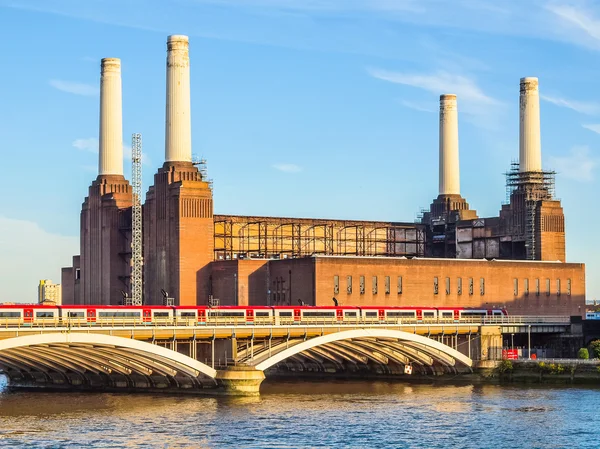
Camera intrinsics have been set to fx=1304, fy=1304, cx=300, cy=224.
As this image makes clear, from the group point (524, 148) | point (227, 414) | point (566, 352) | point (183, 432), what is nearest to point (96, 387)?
point (227, 414)

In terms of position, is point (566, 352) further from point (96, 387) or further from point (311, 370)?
point (96, 387)

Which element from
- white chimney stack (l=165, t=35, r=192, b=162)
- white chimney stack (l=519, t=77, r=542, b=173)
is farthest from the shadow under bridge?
white chimney stack (l=519, t=77, r=542, b=173)

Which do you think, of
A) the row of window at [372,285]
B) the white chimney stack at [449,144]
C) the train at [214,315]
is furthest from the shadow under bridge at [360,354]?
the white chimney stack at [449,144]

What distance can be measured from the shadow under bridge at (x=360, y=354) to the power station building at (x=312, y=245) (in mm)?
14965

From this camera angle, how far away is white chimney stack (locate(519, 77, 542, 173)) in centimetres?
17012

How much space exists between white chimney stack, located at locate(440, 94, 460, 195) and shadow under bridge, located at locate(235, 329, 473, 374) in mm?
57402

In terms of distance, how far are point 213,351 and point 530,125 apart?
79.9 metres

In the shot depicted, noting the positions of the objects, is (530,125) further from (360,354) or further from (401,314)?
(360,354)

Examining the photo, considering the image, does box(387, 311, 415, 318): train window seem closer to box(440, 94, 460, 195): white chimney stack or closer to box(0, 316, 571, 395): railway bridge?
box(0, 316, 571, 395): railway bridge

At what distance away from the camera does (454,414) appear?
308 feet

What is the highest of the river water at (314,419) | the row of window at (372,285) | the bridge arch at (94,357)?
the row of window at (372,285)

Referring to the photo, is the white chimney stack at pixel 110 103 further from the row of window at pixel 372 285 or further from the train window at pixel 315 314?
the train window at pixel 315 314

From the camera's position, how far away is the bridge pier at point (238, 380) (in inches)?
4001

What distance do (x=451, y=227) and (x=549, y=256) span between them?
18.0 meters
